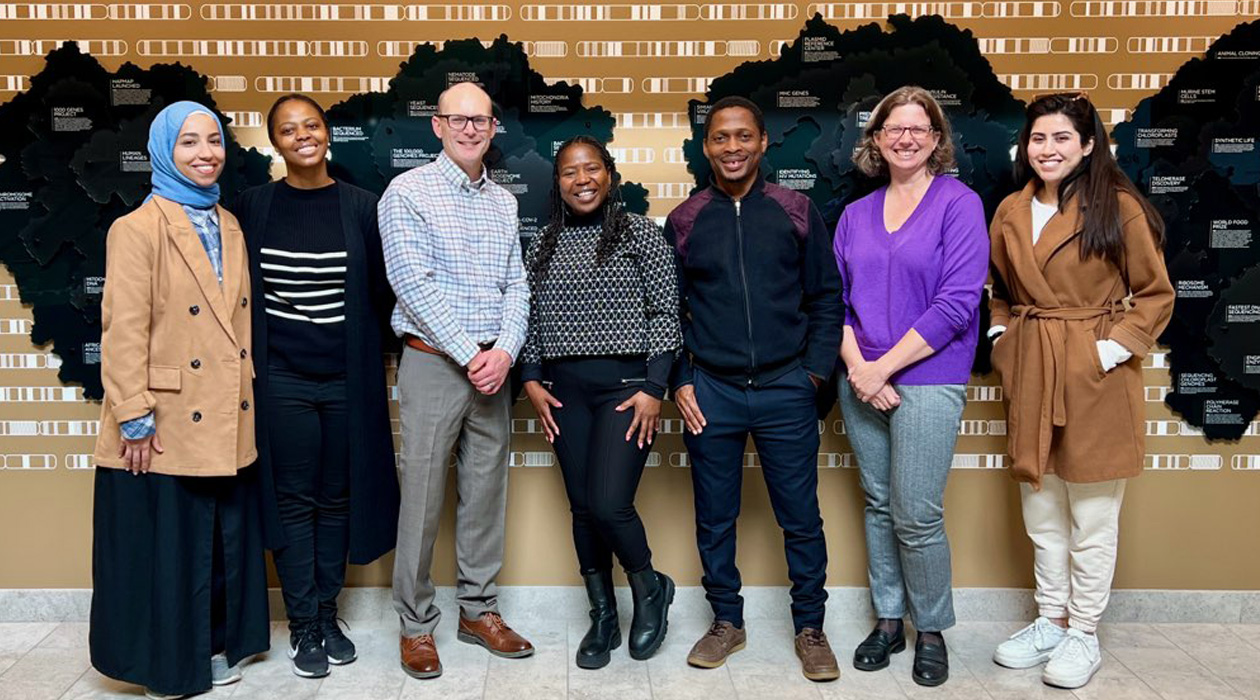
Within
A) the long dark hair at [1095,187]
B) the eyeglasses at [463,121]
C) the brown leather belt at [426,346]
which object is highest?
the eyeglasses at [463,121]

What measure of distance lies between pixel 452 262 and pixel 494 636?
1.19 meters

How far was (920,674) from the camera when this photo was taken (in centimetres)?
283

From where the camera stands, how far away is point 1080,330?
108 inches

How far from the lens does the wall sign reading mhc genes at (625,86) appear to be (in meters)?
3.13

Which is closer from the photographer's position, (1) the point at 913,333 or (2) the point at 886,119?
(1) the point at 913,333

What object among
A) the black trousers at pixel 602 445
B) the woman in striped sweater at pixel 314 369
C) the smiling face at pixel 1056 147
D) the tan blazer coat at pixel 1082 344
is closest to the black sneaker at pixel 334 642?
the woman in striped sweater at pixel 314 369

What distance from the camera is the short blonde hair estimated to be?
2.79 meters

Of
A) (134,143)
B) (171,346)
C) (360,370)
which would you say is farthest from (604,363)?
(134,143)

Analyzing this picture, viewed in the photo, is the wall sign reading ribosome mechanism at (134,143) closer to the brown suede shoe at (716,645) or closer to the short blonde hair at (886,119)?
the short blonde hair at (886,119)

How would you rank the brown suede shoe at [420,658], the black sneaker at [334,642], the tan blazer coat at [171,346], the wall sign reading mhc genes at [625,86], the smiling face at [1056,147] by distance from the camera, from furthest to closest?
the wall sign reading mhc genes at [625,86] < the black sneaker at [334,642] < the brown suede shoe at [420,658] < the smiling face at [1056,147] < the tan blazer coat at [171,346]

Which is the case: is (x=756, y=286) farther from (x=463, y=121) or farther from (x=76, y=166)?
(x=76, y=166)

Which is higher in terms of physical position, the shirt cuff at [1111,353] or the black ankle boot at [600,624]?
the shirt cuff at [1111,353]

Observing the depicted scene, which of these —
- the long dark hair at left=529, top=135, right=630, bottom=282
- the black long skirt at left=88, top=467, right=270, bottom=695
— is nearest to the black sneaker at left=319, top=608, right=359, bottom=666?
the black long skirt at left=88, top=467, right=270, bottom=695

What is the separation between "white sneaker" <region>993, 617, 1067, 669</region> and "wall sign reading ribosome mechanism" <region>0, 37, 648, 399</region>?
182 centimetres
